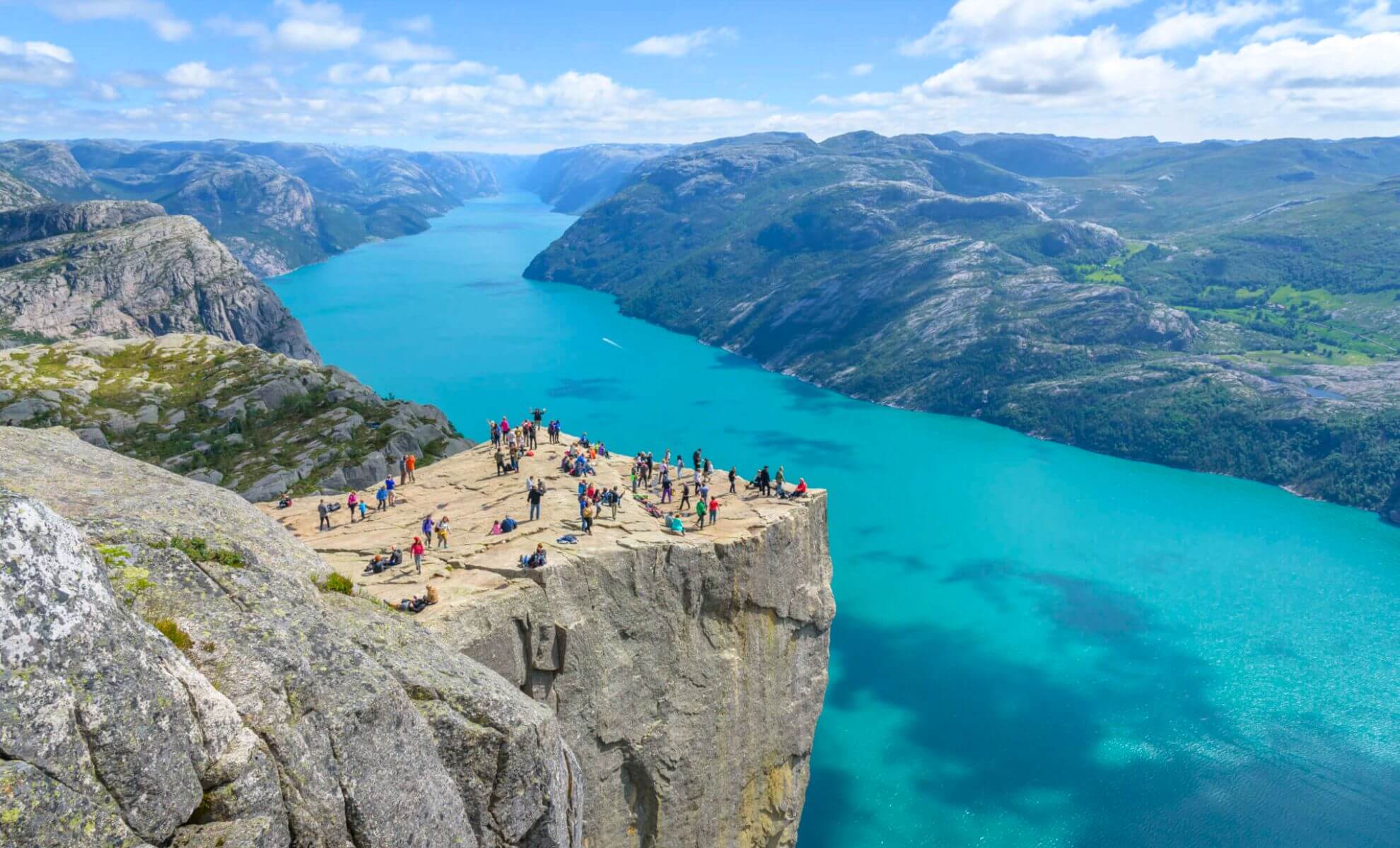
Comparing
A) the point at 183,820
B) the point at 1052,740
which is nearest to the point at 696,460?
the point at 183,820

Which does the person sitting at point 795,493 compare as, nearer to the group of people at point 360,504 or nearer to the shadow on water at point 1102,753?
the group of people at point 360,504

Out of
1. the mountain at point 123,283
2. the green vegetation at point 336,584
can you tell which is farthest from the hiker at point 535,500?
the mountain at point 123,283

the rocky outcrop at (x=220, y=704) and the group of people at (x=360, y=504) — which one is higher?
the rocky outcrop at (x=220, y=704)

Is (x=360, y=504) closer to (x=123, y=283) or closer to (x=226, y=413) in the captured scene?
(x=226, y=413)

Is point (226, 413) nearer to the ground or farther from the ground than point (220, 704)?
nearer to the ground

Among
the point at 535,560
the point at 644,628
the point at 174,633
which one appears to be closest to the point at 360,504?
the point at 535,560
